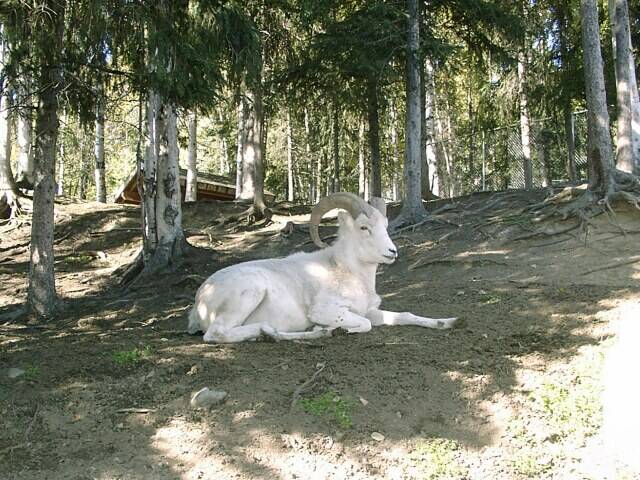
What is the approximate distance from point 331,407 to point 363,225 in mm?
3168

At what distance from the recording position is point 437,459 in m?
4.67

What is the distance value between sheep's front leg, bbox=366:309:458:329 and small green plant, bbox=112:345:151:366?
2.69m

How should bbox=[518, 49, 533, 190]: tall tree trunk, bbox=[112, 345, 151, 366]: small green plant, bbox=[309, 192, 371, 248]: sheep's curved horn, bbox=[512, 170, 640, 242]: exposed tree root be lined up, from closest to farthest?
bbox=[112, 345, 151, 366]: small green plant
bbox=[309, 192, 371, 248]: sheep's curved horn
bbox=[512, 170, 640, 242]: exposed tree root
bbox=[518, 49, 533, 190]: tall tree trunk

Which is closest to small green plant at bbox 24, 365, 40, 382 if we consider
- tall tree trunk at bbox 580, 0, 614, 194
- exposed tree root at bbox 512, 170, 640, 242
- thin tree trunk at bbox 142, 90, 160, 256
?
thin tree trunk at bbox 142, 90, 160, 256

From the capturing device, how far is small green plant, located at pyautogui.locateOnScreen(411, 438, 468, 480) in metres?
4.55

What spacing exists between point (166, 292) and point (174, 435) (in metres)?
7.13

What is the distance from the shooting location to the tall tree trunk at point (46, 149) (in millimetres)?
9328

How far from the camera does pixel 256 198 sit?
18.5m

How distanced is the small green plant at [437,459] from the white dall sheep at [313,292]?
2452mm

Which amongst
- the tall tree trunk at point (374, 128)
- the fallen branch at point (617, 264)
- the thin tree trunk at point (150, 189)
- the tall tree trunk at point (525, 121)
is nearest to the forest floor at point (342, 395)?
the fallen branch at point (617, 264)

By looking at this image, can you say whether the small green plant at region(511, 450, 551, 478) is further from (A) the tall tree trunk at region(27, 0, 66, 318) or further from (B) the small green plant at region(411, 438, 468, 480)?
(A) the tall tree trunk at region(27, 0, 66, 318)

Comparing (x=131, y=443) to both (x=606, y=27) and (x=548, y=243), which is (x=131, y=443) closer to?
(x=548, y=243)

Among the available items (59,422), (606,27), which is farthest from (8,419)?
(606,27)

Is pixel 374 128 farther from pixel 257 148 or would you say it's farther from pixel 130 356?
pixel 130 356
